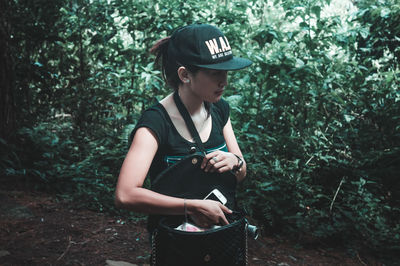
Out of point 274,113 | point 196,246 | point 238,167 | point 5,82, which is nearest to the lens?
point 196,246

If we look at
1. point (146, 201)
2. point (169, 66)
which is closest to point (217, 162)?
point (146, 201)

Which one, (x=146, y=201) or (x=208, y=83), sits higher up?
(x=208, y=83)

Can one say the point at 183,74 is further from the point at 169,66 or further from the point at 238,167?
the point at 238,167

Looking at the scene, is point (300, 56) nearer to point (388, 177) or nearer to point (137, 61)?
point (388, 177)

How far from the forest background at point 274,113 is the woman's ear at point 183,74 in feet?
7.57

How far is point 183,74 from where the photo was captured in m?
1.88

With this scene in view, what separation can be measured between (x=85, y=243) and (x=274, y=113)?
2673 mm

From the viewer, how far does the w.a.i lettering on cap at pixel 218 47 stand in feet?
5.86

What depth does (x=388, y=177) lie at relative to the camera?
13.6 ft

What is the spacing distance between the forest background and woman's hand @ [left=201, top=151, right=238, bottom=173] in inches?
86.4

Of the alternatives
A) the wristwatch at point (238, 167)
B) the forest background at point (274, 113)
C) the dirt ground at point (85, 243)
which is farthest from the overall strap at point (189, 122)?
the forest background at point (274, 113)

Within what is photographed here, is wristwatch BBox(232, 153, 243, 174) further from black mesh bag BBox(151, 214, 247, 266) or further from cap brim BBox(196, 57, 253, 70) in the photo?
cap brim BBox(196, 57, 253, 70)

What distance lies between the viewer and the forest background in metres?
3.96

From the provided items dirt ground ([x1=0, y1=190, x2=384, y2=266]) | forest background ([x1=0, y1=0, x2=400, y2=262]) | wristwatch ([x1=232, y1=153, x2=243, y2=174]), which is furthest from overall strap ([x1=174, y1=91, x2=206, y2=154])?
forest background ([x1=0, y1=0, x2=400, y2=262])
